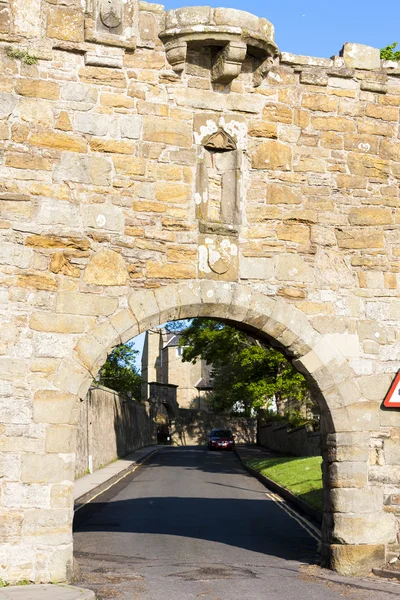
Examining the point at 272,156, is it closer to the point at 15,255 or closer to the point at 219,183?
the point at 219,183

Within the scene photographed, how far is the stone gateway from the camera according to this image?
8.42m

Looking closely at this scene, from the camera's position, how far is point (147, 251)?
29.3ft

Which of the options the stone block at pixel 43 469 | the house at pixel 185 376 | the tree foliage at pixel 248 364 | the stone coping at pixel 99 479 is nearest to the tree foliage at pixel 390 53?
the tree foliage at pixel 248 364

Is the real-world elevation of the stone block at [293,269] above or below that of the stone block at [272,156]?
below

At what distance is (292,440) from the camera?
28.5 metres

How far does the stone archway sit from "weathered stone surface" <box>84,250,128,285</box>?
0.24 m

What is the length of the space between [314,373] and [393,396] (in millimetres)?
926

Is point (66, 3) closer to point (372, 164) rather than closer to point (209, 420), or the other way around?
point (372, 164)

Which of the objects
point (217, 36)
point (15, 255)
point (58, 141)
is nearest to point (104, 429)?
point (15, 255)

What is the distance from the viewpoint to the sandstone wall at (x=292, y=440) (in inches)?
952

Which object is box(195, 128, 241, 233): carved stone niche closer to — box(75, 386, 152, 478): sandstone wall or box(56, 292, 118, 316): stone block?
box(56, 292, 118, 316): stone block

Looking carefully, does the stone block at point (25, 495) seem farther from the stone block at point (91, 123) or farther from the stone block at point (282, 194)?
the stone block at point (282, 194)

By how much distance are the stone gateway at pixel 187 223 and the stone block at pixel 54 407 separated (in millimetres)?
15

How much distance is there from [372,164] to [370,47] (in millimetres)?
1382
